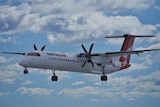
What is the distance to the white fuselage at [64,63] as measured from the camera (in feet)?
160

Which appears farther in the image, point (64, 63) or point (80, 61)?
point (80, 61)

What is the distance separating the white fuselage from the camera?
1923 inches

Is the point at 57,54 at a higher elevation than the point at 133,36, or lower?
lower

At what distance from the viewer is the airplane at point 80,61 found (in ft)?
161

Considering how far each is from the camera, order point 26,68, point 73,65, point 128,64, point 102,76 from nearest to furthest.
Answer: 1. point 26,68
2. point 73,65
3. point 102,76
4. point 128,64

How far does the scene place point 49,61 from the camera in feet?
164

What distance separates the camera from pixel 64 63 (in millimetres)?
51531

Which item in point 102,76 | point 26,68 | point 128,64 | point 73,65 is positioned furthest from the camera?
point 128,64

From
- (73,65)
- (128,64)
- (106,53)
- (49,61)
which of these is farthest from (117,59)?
(49,61)

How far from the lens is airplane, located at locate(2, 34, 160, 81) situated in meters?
49.2

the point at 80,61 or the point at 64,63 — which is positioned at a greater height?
the point at 80,61

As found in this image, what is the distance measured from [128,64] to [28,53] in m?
19.2

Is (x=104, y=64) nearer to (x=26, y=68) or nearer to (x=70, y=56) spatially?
(x=70, y=56)

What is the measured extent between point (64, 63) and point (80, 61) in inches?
129
